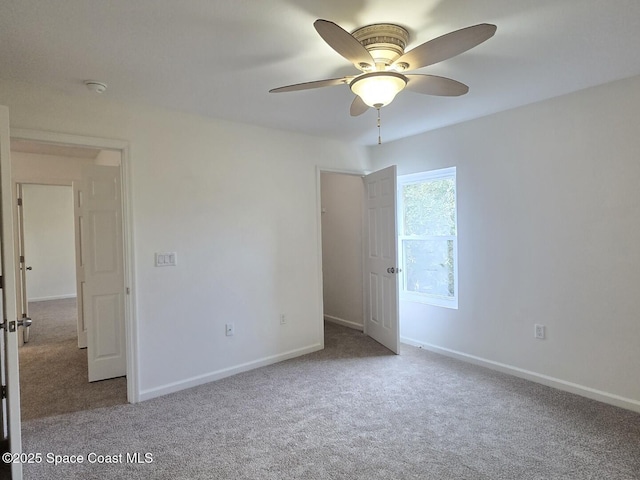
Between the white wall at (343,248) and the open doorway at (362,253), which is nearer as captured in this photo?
the open doorway at (362,253)

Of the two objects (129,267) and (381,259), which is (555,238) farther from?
(129,267)

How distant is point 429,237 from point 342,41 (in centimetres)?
306

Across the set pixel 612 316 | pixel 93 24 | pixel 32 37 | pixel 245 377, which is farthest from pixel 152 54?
pixel 612 316

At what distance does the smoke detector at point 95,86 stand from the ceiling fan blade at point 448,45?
2024 mm

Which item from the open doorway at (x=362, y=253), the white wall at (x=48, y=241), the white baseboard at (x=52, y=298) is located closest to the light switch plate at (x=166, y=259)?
the open doorway at (x=362, y=253)

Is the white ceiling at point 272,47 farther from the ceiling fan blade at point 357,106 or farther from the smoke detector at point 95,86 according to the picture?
the ceiling fan blade at point 357,106

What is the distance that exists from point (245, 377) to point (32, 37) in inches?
116

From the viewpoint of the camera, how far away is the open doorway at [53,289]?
3.23 metres

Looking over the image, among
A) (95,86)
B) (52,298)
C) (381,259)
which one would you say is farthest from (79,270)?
(52,298)

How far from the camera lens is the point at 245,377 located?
11.5 ft

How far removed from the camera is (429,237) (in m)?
4.31

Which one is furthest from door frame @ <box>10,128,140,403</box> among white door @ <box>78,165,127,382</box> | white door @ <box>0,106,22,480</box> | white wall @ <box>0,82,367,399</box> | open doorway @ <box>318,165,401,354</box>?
open doorway @ <box>318,165,401,354</box>

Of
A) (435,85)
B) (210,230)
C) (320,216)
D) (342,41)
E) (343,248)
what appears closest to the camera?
(342,41)

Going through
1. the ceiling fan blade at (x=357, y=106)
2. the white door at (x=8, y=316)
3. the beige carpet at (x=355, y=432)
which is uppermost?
the ceiling fan blade at (x=357, y=106)
